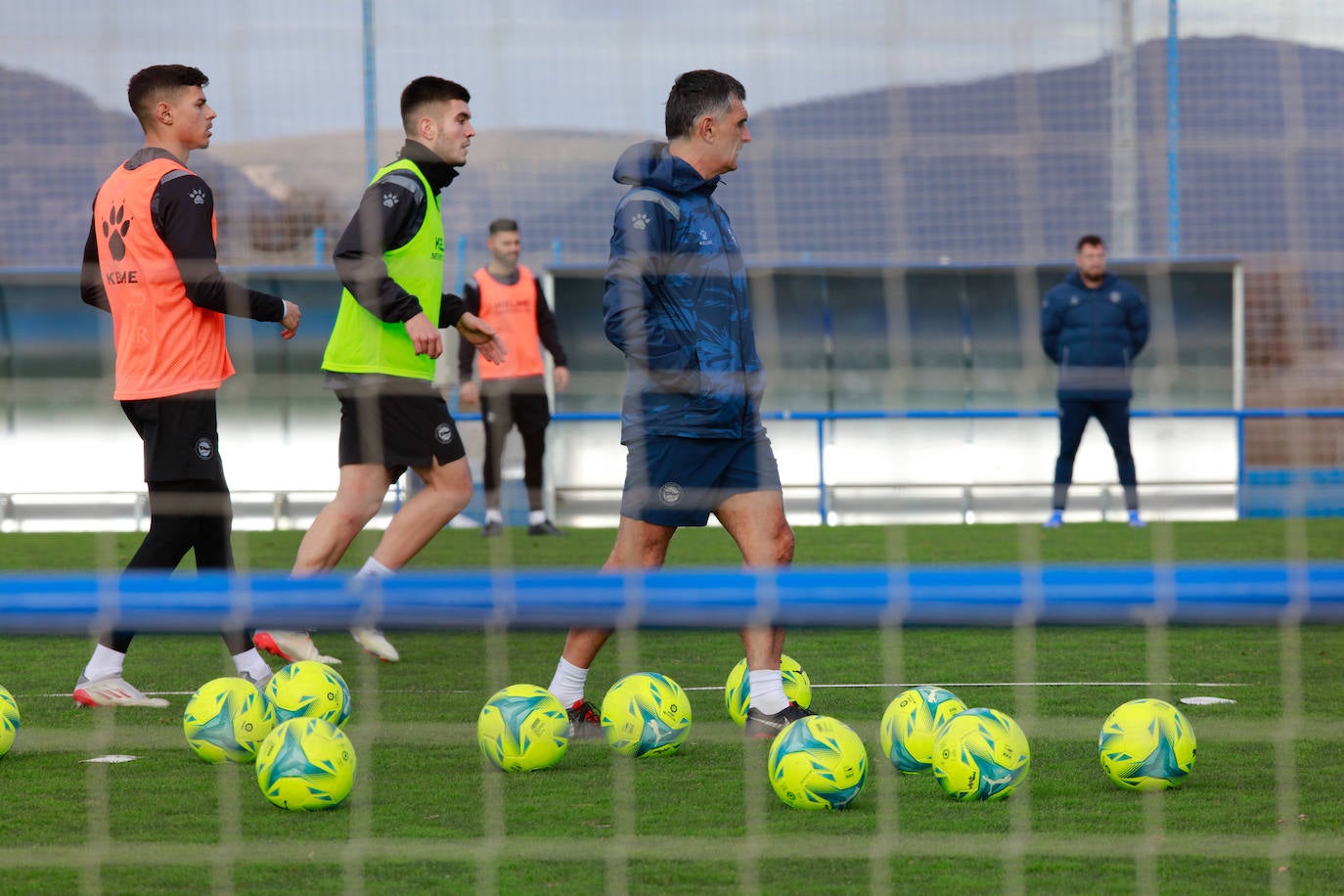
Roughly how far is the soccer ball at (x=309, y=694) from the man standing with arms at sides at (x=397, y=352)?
86cm

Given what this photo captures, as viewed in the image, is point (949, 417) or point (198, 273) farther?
point (949, 417)

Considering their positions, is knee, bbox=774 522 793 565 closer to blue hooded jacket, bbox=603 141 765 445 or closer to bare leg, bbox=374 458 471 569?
blue hooded jacket, bbox=603 141 765 445

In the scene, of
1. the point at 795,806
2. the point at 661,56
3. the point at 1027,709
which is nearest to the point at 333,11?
the point at 661,56

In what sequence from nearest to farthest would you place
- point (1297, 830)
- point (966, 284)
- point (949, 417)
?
point (1297, 830) → point (949, 417) → point (966, 284)

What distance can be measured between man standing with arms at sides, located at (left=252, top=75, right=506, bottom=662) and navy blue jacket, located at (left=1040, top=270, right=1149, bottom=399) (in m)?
6.56

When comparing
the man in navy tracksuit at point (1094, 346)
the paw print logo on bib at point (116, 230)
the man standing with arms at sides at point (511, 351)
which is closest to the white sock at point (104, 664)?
the paw print logo on bib at point (116, 230)

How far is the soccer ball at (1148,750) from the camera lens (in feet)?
12.3

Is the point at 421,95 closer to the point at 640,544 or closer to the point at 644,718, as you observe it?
the point at 640,544

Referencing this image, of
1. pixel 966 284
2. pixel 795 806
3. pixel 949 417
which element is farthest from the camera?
pixel 966 284

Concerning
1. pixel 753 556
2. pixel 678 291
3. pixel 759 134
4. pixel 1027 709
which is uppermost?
pixel 759 134

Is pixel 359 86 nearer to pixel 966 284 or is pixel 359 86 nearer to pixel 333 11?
pixel 333 11

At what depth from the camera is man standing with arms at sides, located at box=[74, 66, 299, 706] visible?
4.77 metres

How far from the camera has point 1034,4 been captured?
407 centimetres

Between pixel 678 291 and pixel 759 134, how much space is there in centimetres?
80
